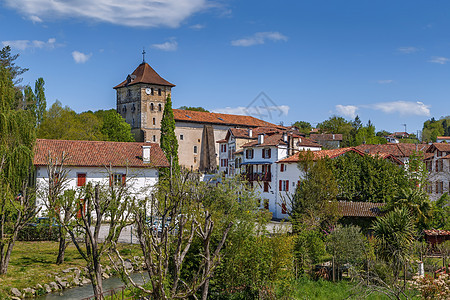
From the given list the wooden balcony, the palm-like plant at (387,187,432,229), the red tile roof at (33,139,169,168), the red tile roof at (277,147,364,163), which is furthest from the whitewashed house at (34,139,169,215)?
the palm-like plant at (387,187,432,229)

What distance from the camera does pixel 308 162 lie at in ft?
103

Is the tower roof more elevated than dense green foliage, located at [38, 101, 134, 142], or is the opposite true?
the tower roof

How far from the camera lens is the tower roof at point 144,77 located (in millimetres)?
82562

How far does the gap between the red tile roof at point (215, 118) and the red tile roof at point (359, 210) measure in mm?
51619

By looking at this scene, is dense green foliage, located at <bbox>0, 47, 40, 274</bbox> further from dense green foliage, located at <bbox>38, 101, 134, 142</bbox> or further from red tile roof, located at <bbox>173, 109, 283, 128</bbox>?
red tile roof, located at <bbox>173, 109, 283, 128</bbox>

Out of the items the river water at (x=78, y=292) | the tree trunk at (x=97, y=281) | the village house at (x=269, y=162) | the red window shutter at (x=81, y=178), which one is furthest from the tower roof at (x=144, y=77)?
the tree trunk at (x=97, y=281)

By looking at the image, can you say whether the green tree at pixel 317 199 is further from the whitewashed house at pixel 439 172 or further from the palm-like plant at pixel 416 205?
the whitewashed house at pixel 439 172

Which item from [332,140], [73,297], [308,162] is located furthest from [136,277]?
[332,140]

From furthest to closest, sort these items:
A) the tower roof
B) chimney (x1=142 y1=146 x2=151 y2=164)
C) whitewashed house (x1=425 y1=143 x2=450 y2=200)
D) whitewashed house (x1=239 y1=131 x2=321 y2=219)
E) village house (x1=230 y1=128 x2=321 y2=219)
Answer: the tower roof, village house (x1=230 y1=128 x2=321 y2=219), whitewashed house (x1=239 y1=131 x2=321 y2=219), whitewashed house (x1=425 y1=143 x2=450 y2=200), chimney (x1=142 y1=146 x2=151 y2=164)

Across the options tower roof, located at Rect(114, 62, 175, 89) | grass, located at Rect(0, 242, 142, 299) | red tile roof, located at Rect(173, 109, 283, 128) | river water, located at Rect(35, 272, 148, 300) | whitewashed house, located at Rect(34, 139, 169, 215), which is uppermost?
tower roof, located at Rect(114, 62, 175, 89)

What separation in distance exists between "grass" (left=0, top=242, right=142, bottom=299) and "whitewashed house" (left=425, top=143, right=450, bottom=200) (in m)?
32.4

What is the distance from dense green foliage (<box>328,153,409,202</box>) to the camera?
37.0 meters

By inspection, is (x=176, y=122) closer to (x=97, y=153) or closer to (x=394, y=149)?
(x=394, y=149)

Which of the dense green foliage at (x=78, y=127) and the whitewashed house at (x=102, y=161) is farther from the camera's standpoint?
the dense green foliage at (x=78, y=127)
